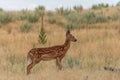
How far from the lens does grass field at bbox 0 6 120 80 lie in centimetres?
1110

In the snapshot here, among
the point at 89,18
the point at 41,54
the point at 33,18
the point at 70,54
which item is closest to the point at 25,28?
the point at 33,18

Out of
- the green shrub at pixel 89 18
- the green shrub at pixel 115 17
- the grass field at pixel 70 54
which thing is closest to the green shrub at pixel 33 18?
the grass field at pixel 70 54

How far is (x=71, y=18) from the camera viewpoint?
27297 mm

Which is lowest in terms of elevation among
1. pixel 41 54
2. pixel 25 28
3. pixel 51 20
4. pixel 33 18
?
pixel 25 28

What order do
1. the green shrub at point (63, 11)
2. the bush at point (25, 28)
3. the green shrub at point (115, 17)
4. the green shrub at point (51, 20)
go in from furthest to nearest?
the green shrub at point (63, 11) < the green shrub at point (115, 17) < the green shrub at point (51, 20) < the bush at point (25, 28)

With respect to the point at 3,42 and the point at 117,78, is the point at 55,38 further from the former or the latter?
the point at 117,78

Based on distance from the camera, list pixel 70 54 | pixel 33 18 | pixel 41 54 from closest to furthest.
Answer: pixel 41 54
pixel 70 54
pixel 33 18

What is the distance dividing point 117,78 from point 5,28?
15.0 m

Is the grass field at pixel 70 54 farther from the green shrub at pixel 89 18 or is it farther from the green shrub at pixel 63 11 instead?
the green shrub at pixel 63 11

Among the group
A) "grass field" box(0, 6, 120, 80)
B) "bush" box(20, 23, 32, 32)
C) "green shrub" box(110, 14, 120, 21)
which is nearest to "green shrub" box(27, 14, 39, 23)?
"grass field" box(0, 6, 120, 80)

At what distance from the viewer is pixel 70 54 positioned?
50.5 feet

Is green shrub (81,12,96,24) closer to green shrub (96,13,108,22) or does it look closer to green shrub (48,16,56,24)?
green shrub (96,13,108,22)

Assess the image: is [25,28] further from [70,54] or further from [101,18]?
[70,54]

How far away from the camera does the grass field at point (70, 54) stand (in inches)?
437
